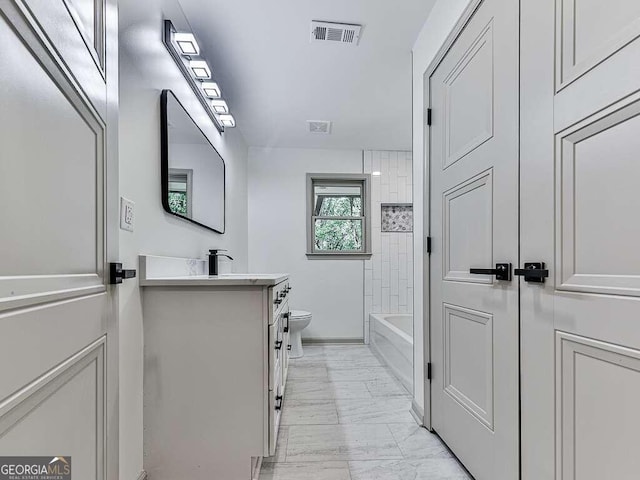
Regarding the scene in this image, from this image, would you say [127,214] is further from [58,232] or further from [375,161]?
[375,161]

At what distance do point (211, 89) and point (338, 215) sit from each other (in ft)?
7.63

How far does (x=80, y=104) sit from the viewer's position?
2.25 ft

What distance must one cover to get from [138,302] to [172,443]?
0.60 m

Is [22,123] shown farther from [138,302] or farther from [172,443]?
[172,443]

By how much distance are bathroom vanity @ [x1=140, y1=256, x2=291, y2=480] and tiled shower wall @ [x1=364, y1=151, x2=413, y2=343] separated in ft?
9.40

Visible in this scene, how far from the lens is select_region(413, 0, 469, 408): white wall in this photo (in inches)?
76.5

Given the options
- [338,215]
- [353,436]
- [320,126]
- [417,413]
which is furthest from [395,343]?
[320,126]

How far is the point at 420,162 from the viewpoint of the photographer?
2.09 m

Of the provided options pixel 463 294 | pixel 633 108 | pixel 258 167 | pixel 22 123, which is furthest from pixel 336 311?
pixel 22 123

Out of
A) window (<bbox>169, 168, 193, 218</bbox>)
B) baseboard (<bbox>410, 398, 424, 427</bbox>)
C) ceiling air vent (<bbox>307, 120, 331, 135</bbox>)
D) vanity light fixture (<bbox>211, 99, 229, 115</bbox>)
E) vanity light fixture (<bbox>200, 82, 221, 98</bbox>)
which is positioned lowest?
baseboard (<bbox>410, 398, 424, 427</bbox>)

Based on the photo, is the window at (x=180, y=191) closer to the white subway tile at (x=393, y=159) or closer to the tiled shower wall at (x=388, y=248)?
the tiled shower wall at (x=388, y=248)

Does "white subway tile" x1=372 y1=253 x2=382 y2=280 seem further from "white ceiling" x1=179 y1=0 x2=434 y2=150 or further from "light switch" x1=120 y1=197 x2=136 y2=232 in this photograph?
"light switch" x1=120 y1=197 x2=136 y2=232

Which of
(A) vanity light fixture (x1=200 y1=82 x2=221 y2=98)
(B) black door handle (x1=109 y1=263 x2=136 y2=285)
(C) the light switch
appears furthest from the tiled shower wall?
(B) black door handle (x1=109 y1=263 x2=136 y2=285)

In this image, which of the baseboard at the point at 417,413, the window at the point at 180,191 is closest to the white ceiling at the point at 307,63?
the window at the point at 180,191
